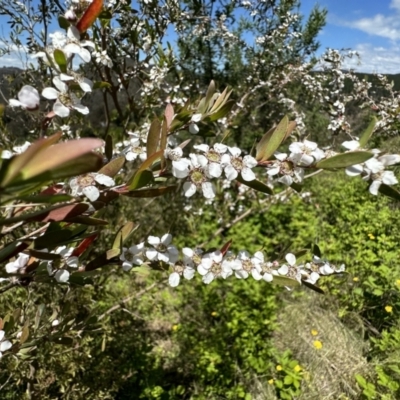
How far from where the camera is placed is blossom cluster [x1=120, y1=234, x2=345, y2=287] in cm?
81

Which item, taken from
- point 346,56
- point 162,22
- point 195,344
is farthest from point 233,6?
point 195,344

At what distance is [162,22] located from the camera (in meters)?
1.59

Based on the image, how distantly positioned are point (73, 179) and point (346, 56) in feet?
9.39

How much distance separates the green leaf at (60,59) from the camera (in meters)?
0.57

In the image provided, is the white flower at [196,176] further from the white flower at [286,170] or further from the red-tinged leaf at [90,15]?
the red-tinged leaf at [90,15]

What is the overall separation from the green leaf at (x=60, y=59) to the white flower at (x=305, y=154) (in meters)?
0.36

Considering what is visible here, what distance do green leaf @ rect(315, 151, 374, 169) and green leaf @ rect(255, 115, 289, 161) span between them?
7 cm

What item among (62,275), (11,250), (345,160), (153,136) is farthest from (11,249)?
(345,160)

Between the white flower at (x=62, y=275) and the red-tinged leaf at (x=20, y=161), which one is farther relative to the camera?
the white flower at (x=62, y=275)

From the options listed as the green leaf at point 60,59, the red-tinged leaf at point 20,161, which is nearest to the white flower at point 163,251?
the green leaf at point 60,59

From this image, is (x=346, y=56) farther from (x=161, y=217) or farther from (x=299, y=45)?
(x=161, y=217)

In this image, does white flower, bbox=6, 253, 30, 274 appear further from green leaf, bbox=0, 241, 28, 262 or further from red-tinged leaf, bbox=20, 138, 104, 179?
red-tinged leaf, bbox=20, 138, 104, 179

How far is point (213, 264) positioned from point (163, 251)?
0.35ft

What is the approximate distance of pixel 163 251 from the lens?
32.0 inches
